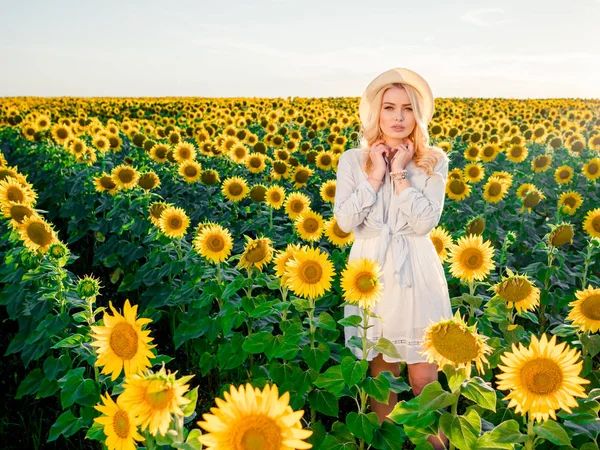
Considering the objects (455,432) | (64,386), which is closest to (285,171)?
(64,386)

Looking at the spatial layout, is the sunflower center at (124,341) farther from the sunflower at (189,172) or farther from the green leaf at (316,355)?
the sunflower at (189,172)

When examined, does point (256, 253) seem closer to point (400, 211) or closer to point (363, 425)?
point (400, 211)

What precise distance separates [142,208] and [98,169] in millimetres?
2207

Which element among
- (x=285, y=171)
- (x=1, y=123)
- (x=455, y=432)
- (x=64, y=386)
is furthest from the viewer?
(x=1, y=123)

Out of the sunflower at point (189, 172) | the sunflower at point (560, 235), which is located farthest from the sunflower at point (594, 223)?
the sunflower at point (189, 172)

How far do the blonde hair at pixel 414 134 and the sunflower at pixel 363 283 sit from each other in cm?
79

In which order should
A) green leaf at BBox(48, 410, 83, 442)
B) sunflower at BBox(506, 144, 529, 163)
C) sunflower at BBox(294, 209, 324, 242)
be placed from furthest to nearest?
1. sunflower at BBox(506, 144, 529, 163)
2. sunflower at BBox(294, 209, 324, 242)
3. green leaf at BBox(48, 410, 83, 442)

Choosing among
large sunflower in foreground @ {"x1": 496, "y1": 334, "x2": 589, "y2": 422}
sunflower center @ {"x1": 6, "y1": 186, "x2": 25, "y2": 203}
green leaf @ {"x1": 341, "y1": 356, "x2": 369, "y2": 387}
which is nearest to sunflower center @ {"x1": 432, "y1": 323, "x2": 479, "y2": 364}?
large sunflower in foreground @ {"x1": 496, "y1": 334, "x2": 589, "y2": 422}

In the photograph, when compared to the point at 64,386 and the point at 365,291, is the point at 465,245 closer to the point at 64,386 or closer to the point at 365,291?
the point at 365,291

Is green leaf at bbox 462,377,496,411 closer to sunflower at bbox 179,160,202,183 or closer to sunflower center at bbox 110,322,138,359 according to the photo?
sunflower center at bbox 110,322,138,359

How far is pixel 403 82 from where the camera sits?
302 cm

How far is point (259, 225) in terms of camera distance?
573 cm

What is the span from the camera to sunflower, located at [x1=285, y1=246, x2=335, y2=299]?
2754 mm

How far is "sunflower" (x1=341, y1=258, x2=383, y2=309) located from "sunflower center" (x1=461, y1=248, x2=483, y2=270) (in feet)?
2.87
